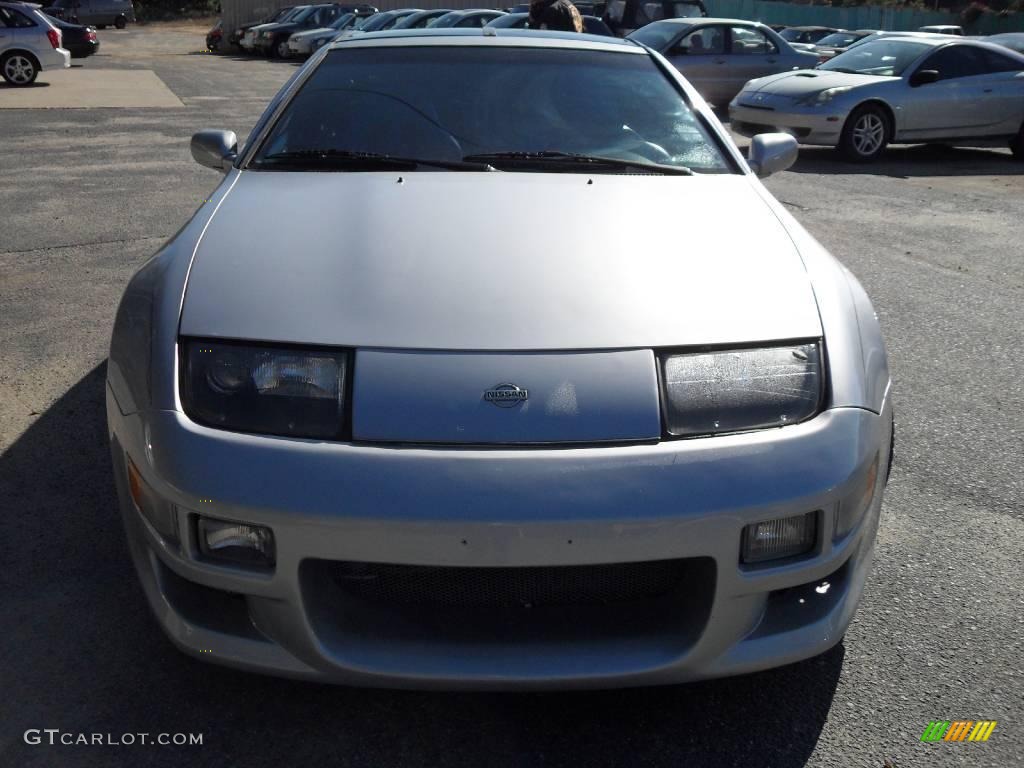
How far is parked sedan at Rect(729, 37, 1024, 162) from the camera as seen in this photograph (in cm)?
1119

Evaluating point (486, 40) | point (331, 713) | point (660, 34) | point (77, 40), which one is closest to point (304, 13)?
point (77, 40)

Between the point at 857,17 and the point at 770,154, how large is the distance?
35487 mm

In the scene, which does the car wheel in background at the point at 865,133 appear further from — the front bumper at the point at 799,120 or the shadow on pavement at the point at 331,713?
the shadow on pavement at the point at 331,713

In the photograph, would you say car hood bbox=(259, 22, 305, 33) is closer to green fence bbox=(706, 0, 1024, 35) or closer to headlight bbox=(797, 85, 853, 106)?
green fence bbox=(706, 0, 1024, 35)

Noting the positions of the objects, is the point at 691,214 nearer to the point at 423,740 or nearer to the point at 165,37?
the point at 423,740

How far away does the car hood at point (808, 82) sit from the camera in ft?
37.2

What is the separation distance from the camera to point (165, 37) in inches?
1528

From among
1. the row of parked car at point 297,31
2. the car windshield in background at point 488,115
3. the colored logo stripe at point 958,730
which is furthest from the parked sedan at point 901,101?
the row of parked car at point 297,31

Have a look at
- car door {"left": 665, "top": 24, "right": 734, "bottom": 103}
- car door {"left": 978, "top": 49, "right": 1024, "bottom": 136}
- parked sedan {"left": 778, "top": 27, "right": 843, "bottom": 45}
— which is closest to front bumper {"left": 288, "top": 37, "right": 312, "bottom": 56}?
parked sedan {"left": 778, "top": 27, "right": 843, "bottom": 45}

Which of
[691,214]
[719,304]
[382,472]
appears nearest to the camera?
[382,472]

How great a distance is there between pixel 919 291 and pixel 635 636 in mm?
4471

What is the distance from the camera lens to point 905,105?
11.3 metres

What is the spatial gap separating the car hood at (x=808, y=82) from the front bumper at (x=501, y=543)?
10.1 m

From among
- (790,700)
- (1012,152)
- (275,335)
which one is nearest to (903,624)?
(790,700)
